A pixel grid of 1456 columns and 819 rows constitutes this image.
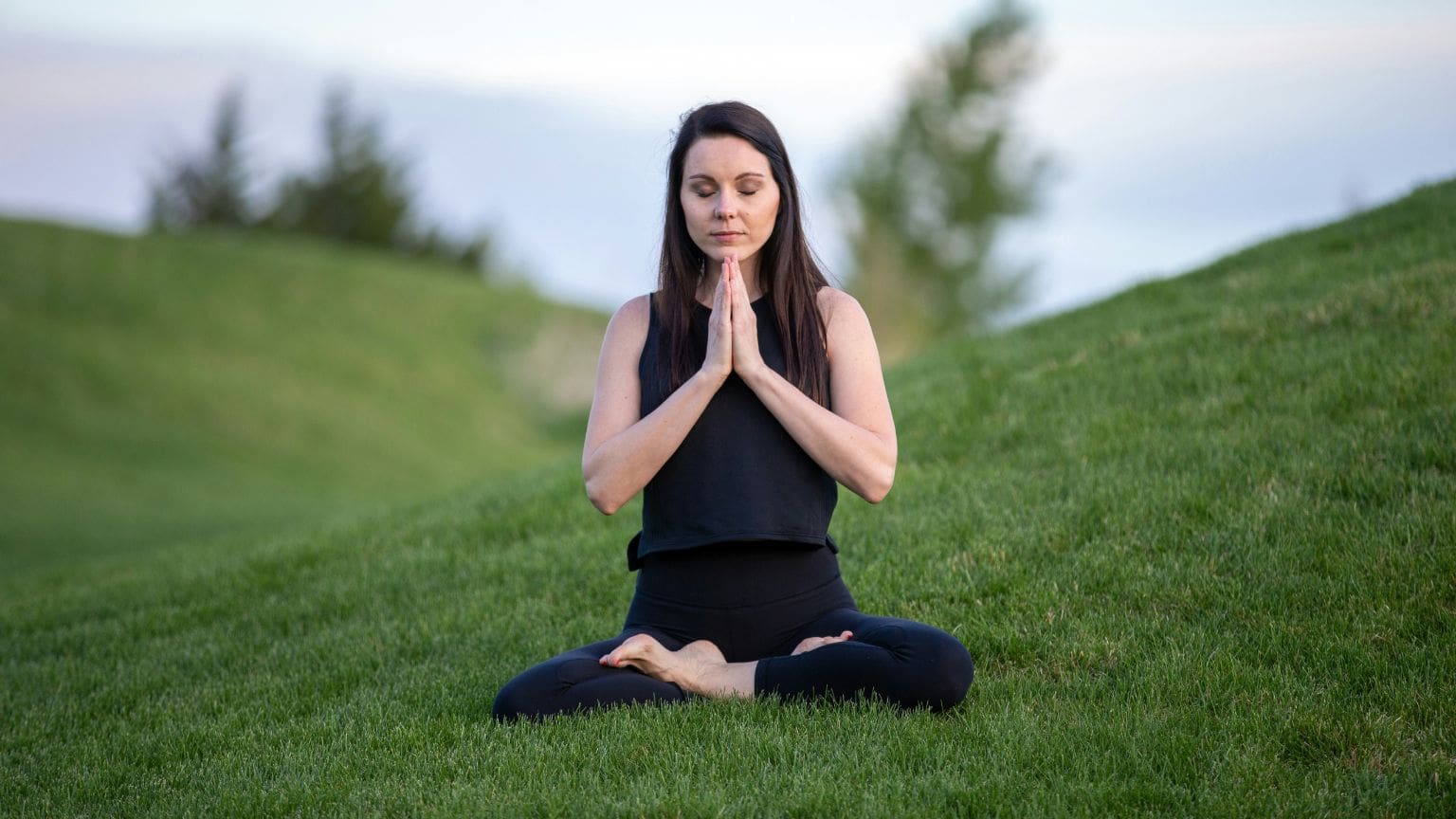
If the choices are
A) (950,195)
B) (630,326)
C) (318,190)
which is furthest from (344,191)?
(630,326)

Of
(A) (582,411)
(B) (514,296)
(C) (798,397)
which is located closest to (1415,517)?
(C) (798,397)

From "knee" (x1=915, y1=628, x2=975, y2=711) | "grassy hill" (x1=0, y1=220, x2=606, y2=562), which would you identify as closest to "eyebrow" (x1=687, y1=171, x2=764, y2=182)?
"knee" (x1=915, y1=628, x2=975, y2=711)

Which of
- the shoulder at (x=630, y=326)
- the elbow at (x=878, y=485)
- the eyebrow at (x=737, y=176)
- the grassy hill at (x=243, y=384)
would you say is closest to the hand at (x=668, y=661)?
the elbow at (x=878, y=485)

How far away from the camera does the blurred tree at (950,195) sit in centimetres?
4422

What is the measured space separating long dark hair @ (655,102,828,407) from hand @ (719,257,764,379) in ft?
0.58

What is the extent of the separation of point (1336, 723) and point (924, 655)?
140cm

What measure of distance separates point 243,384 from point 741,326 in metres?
27.9

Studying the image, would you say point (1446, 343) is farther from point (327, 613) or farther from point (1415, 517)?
point (327, 613)

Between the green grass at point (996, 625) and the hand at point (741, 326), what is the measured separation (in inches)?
49.8

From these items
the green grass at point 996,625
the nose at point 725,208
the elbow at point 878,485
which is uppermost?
the nose at point 725,208

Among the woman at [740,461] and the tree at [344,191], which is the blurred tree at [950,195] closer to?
the tree at [344,191]

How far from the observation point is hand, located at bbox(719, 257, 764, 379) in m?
4.38

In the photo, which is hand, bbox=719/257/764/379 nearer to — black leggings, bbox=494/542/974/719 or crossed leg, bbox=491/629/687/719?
black leggings, bbox=494/542/974/719

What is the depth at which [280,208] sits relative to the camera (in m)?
58.1
